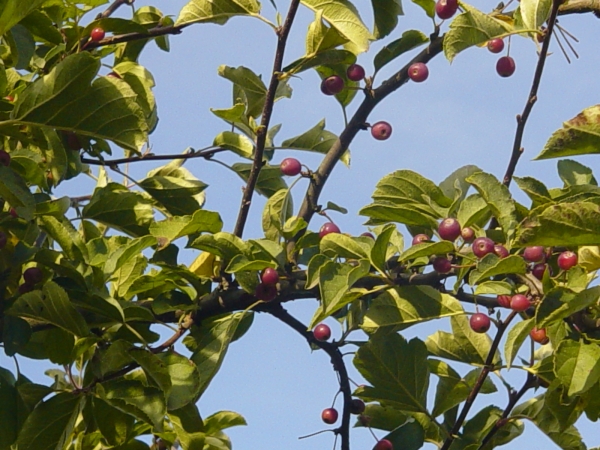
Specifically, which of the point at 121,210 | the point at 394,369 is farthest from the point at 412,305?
Answer: the point at 121,210

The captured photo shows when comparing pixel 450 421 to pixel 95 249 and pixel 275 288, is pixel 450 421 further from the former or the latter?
pixel 95 249

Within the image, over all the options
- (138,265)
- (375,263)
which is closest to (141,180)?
(138,265)

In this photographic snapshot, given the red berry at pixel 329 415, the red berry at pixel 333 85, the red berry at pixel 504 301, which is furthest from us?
the red berry at pixel 329 415

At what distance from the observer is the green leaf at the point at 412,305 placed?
1853mm

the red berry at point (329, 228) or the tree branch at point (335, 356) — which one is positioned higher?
the red berry at point (329, 228)

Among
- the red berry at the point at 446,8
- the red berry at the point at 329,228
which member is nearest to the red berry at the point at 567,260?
the red berry at the point at 329,228

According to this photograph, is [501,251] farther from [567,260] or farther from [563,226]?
[563,226]

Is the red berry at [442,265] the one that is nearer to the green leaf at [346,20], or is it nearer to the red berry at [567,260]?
the red berry at [567,260]

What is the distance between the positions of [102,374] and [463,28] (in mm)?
1040

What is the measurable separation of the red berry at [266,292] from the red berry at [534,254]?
21.5 inches

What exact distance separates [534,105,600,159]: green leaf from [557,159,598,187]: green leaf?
46 centimetres

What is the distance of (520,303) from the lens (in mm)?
1651

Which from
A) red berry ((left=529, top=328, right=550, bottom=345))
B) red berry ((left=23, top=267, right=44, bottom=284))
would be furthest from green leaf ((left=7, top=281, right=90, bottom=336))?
red berry ((left=529, top=328, right=550, bottom=345))

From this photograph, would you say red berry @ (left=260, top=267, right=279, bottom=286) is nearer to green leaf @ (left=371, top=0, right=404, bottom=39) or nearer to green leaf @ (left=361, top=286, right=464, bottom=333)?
green leaf @ (left=361, top=286, right=464, bottom=333)
